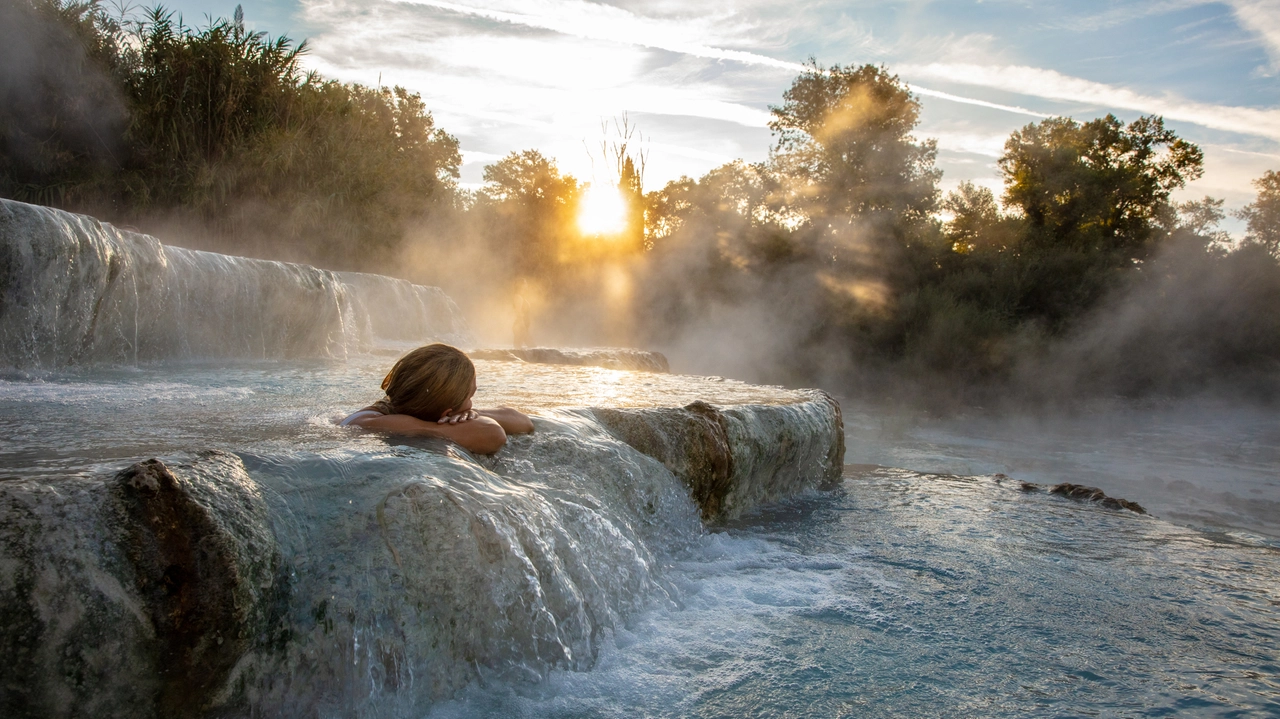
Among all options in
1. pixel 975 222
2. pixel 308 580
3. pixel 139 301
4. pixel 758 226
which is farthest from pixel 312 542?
pixel 975 222

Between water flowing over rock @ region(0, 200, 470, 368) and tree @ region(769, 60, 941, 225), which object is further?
tree @ region(769, 60, 941, 225)

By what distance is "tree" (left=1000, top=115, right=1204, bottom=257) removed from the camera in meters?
17.2

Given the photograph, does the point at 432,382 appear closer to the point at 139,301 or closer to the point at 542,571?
the point at 542,571

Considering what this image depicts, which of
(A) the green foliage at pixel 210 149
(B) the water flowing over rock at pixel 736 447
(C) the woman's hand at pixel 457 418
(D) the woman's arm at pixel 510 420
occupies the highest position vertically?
(A) the green foliage at pixel 210 149

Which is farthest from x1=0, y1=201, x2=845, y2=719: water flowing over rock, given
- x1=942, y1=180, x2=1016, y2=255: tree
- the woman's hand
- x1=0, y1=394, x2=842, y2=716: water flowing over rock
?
x1=942, y1=180, x2=1016, y2=255: tree

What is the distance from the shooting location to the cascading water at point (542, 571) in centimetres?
145

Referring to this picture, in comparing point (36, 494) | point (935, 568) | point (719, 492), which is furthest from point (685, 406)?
point (36, 494)

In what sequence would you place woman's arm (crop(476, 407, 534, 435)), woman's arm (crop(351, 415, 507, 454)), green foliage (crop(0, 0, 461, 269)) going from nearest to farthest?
woman's arm (crop(351, 415, 507, 454))
woman's arm (crop(476, 407, 534, 435))
green foliage (crop(0, 0, 461, 269))

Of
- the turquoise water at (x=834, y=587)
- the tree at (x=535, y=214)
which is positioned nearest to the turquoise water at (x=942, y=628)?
the turquoise water at (x=834, y=587)

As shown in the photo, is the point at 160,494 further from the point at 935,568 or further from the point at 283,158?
the point at 283,158

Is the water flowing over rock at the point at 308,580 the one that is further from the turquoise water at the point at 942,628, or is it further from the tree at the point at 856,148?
the tree at the point at 856,148

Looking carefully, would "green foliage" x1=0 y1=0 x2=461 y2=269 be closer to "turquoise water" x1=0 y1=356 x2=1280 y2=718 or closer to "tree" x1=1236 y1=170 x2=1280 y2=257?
"turquoise water" x1=0 y1=356 x2=1280 y2=718

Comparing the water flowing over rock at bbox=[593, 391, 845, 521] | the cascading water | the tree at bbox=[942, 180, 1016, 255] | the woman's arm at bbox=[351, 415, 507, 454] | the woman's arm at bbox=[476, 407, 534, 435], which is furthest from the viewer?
the tree at bbox=[942, 180, 1016, 255]

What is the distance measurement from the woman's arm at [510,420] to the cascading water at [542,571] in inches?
1.9
